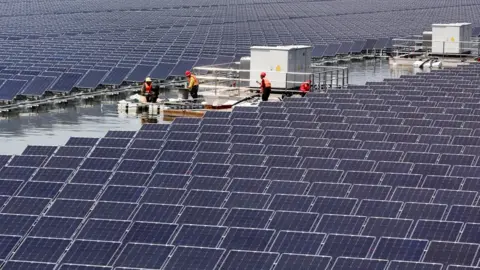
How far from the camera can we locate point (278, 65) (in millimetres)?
55031

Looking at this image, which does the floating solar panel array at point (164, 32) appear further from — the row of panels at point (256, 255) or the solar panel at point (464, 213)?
the solar panel at point (464, 213)

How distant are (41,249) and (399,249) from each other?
7.97 metres

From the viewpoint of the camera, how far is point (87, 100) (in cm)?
5600

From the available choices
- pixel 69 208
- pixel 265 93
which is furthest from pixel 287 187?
pixel 265 93

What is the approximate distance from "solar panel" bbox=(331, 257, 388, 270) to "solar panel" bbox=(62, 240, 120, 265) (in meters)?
5.10

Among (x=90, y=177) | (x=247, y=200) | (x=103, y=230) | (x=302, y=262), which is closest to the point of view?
(x=302, y=262)

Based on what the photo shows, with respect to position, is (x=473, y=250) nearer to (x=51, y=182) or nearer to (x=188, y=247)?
(x=188, y=247)

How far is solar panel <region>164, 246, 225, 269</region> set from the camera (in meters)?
24.6

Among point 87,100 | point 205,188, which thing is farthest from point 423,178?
point 87,100

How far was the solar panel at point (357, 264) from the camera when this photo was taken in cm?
2361

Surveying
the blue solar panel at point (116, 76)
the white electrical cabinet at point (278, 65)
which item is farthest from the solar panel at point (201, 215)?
the blue solar panel at point (116, 76)

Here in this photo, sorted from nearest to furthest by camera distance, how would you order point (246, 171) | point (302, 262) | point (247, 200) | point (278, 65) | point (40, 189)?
point (302, 262) → point (247, 200) → point (40, 189) → point (246, 171) → point (278, 65)

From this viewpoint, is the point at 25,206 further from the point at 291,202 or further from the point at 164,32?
the point at 164,32

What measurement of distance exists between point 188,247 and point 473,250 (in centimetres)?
601
